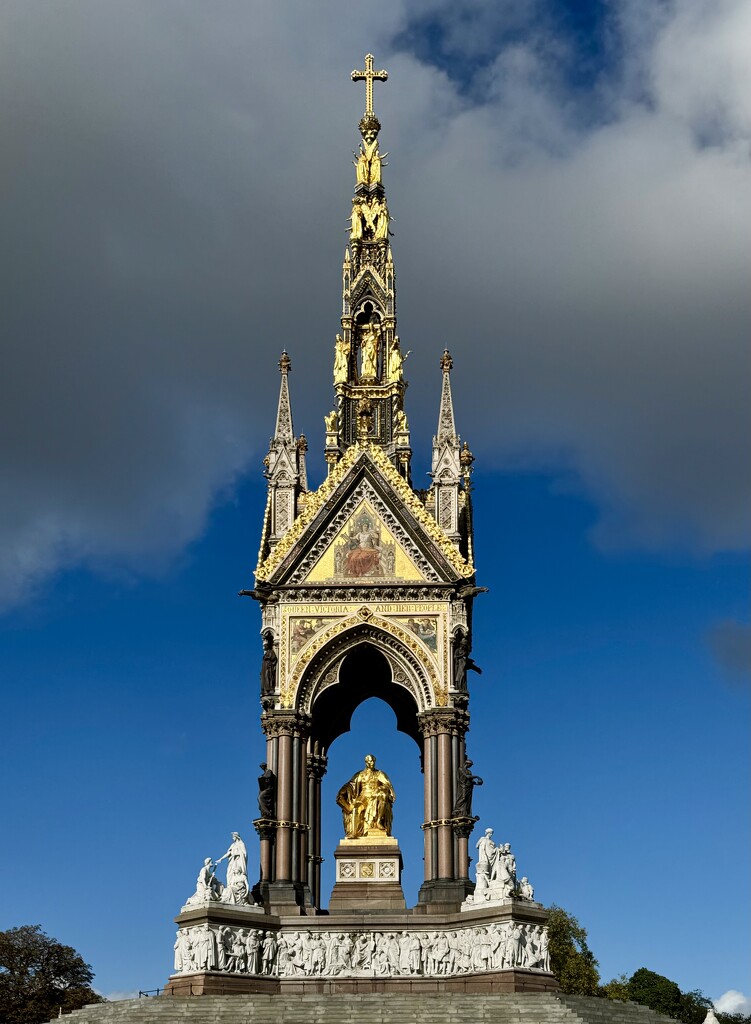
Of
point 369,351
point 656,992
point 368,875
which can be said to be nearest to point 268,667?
point 368,875

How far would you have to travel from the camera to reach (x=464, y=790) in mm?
38656

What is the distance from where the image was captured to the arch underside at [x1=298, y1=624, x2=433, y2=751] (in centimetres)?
4003

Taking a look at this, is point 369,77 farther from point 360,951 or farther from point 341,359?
point 360,951

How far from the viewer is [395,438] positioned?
42875mm

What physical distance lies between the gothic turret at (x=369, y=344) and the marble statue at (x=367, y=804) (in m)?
7.57

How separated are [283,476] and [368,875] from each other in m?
9.91

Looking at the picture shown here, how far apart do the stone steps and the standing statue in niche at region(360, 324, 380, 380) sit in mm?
16463

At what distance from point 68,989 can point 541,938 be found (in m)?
27.2

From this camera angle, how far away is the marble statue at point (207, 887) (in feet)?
120

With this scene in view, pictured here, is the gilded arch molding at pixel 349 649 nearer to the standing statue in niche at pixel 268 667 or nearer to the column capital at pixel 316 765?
the standing statue in niche at pixel 268 667

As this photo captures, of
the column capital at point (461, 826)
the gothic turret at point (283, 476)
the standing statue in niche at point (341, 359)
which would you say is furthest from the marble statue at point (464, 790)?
the standing statue in niche at point (341, 359)

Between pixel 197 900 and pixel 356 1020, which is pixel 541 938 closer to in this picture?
pixel 356 1020

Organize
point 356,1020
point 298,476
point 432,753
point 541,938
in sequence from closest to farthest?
point 356,1020 → point 541,938 → point 432,753 → point 298,476

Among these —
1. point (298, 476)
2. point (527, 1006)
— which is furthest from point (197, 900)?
point (298, 476)
